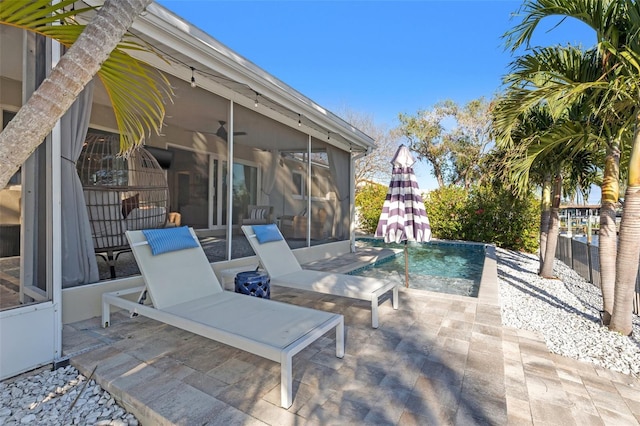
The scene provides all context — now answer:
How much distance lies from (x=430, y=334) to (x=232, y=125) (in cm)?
453

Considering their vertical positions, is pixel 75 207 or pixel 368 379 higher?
pixel 75 207

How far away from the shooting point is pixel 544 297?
553 cm

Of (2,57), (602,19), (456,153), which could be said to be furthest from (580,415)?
(456,153)

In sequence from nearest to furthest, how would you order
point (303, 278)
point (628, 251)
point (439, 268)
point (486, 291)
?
1. point (628, 251)
2. point (303, 278)
3. point (486, 291)
4. point (439, 268)

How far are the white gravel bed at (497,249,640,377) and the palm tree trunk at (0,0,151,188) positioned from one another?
436 cm

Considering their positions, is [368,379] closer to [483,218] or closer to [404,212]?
[404,212]

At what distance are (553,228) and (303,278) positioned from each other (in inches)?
229

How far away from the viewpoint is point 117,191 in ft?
13.9

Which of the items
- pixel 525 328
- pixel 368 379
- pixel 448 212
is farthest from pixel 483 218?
pixel 368 379

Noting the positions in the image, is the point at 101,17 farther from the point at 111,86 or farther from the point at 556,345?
the point at 556,345

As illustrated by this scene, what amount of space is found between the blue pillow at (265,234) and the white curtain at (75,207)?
199cm

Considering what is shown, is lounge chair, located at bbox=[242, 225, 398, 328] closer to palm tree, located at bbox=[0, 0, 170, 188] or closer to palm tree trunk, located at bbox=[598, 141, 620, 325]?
palm tree trunk, located at bbox=[598, 141, 620, 325]

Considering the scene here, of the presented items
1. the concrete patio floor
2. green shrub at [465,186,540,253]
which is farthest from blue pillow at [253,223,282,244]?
green shrub at [465,186,540,253]

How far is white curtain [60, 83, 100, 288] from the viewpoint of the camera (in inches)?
132
